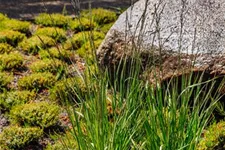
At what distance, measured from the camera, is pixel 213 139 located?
156 inches

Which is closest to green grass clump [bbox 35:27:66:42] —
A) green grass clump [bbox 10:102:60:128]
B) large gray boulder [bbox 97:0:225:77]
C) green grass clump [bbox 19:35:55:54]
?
green grass clump [bbox 19:35:55:54]

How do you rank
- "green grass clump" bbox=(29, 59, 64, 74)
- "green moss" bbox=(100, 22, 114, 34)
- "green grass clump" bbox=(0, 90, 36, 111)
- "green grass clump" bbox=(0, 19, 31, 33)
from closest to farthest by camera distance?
"green grass clump" bbox=(0, 90, 36, 111), "green grass clump" bbox=(29, 59, 64, 74), "green grass clump" bbox=(0, 19, 31, 33), "green moss" bbox=(100, 22, 114, 34)

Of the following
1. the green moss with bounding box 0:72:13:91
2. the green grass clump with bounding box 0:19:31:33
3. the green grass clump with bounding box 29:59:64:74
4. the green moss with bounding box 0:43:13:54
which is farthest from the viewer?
the green grass clump with bounding box 0:19:31:33

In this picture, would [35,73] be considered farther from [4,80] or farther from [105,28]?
[105,28]

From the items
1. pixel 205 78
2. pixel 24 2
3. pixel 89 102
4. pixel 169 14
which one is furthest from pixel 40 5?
pixel 89 102

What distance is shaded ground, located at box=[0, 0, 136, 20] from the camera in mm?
6453

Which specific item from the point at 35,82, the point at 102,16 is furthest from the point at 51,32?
the point at 35,82

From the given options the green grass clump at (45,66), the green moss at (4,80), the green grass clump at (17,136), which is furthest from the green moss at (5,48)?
the green grass clump at (17,136)

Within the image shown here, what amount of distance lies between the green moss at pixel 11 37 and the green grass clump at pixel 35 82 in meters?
0.93

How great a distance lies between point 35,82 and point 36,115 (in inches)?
24.1

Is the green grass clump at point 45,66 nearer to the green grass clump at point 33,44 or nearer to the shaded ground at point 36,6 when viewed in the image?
the green grass clump at point 33,44

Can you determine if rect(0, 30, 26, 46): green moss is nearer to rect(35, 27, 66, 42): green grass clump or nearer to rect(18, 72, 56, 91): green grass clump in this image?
rect(35, 27, 66, 42): green grass clump

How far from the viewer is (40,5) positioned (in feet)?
22.3

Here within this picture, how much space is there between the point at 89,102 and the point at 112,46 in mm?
1531
